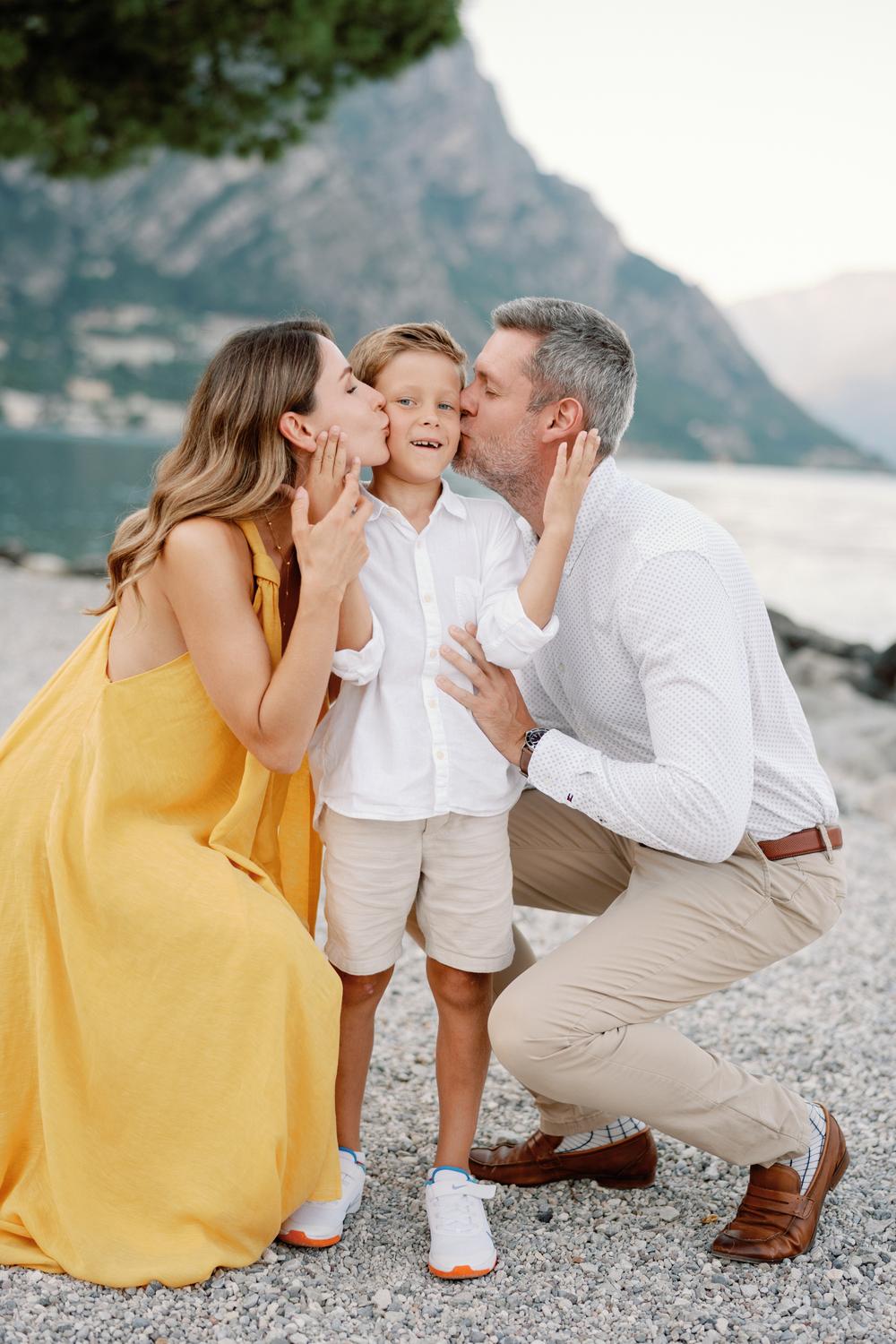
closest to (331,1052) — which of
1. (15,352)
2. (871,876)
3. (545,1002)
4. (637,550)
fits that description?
(545,1002)

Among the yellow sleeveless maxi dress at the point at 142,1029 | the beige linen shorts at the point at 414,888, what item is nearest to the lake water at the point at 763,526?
the yellow sleeveless maxi dress at the point at 142,1029

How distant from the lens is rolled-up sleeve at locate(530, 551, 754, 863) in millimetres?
2736

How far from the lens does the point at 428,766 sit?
2822 millimetres

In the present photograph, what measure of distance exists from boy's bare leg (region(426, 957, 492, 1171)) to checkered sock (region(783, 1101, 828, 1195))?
804mm

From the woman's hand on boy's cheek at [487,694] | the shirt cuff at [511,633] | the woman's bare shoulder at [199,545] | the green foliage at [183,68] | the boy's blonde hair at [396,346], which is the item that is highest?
the green foliage at [183,68]

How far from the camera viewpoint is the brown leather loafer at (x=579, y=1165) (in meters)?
3.20

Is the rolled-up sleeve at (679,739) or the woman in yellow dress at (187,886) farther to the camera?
the rolled-up sleeve at (679,739)

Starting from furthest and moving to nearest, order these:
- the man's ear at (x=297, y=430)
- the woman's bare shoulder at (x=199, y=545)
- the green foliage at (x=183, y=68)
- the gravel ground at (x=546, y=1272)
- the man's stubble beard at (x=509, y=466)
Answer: the green foliage at (x=183, y=68), the man's stubble beard at (x=509, y=466), the man's ear at (x=297, y=430), the woman's bare shoulder at (x=199, y=545), the gravel ground at (x=546, y=1272)

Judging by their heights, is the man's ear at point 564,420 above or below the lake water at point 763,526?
above

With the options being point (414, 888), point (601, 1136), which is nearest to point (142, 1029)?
point (414, 888)

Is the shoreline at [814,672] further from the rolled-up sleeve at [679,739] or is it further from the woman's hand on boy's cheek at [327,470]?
the woman's hand on boy's cheek at [327,470]

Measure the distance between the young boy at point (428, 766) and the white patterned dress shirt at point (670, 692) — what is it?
183 mm

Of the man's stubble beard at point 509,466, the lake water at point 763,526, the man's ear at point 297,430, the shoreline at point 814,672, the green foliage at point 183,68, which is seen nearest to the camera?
the man's ear at point 297,430

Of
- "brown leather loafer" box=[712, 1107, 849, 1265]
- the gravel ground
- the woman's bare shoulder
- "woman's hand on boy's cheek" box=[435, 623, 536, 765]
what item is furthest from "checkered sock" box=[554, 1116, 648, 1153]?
the woman's bare shoulder
